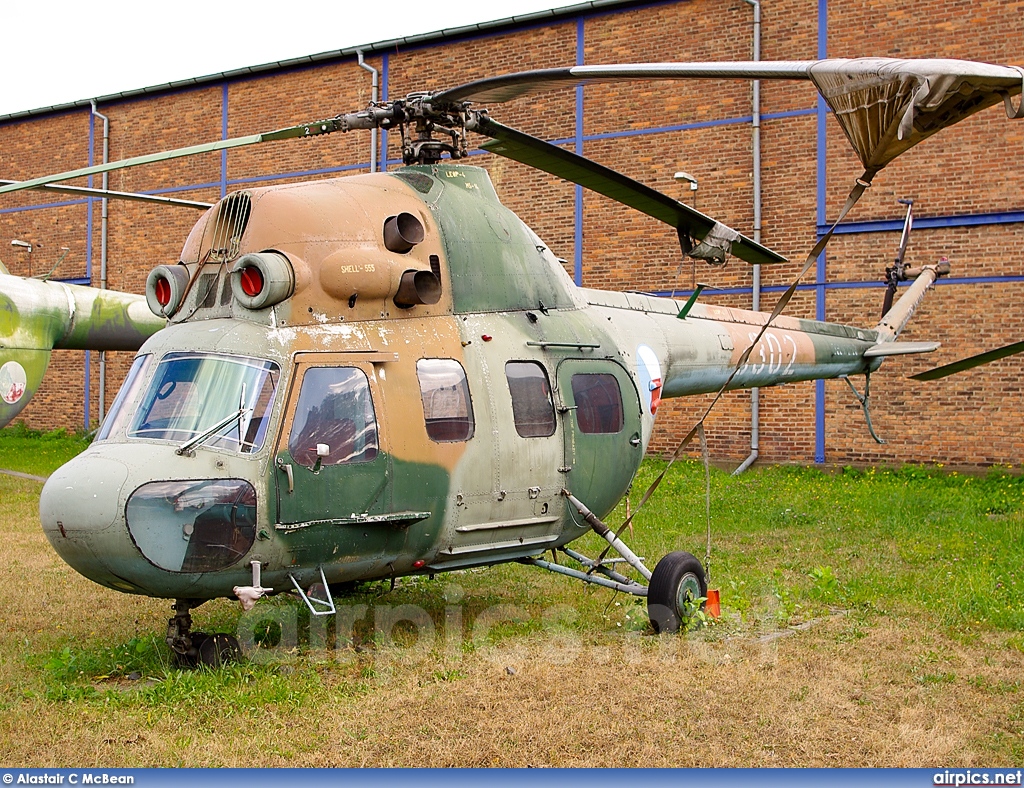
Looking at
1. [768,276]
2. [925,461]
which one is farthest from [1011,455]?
[768,276]

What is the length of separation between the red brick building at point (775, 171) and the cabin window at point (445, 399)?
8.63 m

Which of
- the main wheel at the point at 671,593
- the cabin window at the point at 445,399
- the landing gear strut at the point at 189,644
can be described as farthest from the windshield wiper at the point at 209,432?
the main wheel at the point at 671,593

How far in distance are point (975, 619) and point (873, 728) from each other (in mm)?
2727

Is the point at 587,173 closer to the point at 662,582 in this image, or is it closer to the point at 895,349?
the point at 662,582

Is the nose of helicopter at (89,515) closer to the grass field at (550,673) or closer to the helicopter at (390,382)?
the helicopter at (390,382)

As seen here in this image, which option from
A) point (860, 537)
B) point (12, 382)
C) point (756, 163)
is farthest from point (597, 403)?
point (756, 163)

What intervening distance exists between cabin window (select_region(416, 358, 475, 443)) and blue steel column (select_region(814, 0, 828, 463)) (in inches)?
423

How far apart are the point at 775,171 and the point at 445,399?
11.4 metres

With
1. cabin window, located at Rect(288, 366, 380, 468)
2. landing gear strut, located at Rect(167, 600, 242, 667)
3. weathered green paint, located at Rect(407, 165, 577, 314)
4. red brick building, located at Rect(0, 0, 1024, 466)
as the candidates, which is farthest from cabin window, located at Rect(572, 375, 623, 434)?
red brick building, located at Rect(0, 0, 1024, 466)

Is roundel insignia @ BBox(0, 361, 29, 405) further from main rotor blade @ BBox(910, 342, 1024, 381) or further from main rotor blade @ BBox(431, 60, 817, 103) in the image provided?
main rotor blade @ BBox(910, 342, 1024, 381)

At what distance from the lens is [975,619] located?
7578 millimetres

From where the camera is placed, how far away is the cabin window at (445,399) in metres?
6.60

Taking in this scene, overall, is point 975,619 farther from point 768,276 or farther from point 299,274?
point 768,276

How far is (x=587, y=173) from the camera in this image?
7.37m
